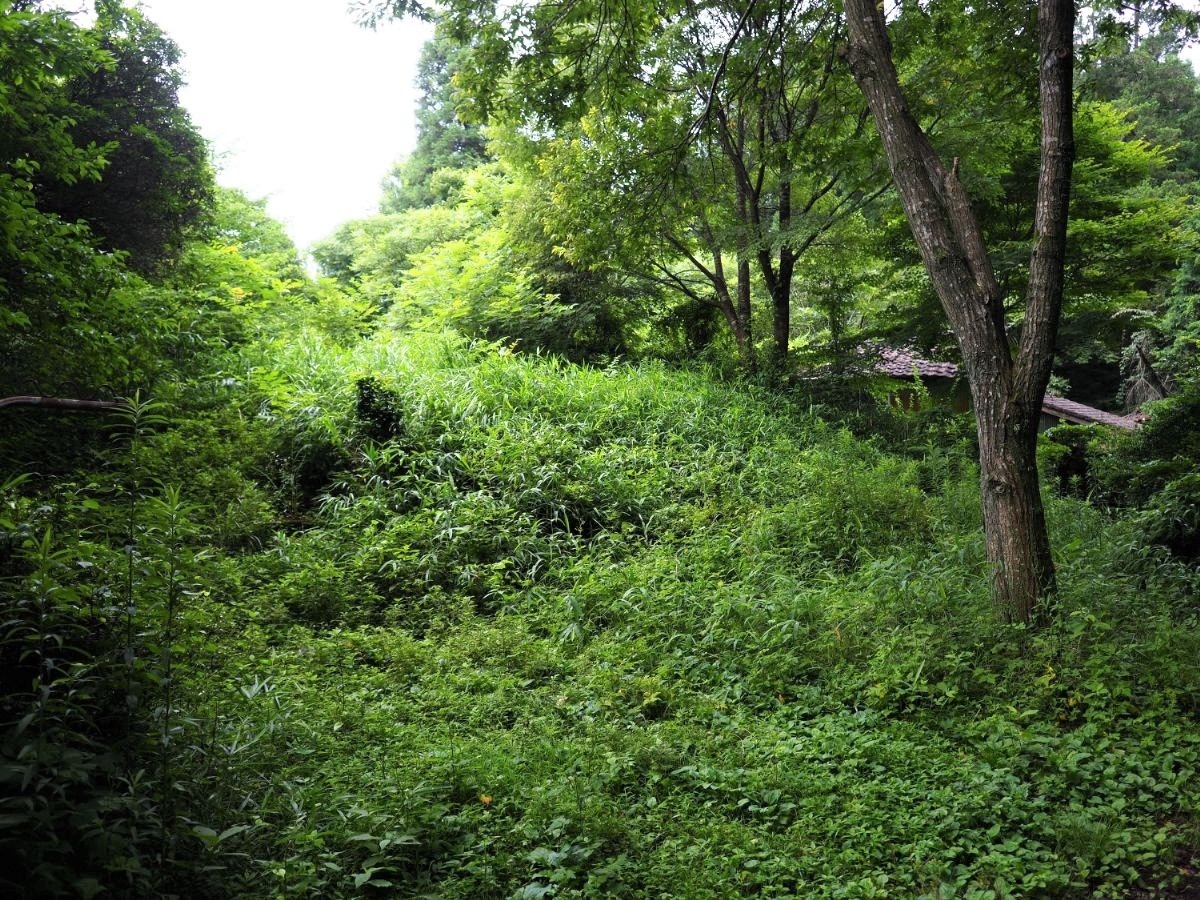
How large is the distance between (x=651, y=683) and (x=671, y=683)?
8.3 inches

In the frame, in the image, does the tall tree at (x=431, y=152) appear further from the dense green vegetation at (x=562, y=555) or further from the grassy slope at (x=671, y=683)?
the grassy slope at (x=671, y=683)

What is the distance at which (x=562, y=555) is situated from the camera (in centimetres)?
650

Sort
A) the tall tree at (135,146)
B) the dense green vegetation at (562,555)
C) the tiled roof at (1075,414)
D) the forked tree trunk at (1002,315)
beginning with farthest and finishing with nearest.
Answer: the tiled roof at (1075,414), the tall tree at (135,146), the forked tree trunk at (1002,315), the dense green vegetation at (562,555)

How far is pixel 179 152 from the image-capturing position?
8.12 m

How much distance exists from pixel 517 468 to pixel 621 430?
1.78m

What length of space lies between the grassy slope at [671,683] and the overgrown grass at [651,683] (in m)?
0.02

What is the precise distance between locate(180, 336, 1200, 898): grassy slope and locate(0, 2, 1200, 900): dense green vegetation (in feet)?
0.09

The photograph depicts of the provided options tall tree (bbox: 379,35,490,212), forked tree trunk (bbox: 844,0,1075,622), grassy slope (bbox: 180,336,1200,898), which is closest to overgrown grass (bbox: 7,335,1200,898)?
grassy slope (bbox: 180,336,1200,898)

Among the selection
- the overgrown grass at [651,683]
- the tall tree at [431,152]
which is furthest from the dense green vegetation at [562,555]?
the tall tree at [431,152]

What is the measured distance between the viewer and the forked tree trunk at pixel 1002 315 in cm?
457

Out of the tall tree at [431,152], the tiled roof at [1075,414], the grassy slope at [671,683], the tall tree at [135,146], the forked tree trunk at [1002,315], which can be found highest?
the tall tree at [431,152]

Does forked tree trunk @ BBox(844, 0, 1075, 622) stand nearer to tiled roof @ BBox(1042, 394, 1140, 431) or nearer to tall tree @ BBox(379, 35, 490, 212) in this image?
tiled roof @ BBox(1042, 394, 1140, 431)

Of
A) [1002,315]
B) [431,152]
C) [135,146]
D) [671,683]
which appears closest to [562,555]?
[671,683]

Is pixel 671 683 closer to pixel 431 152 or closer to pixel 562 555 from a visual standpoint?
pixel 562 555
